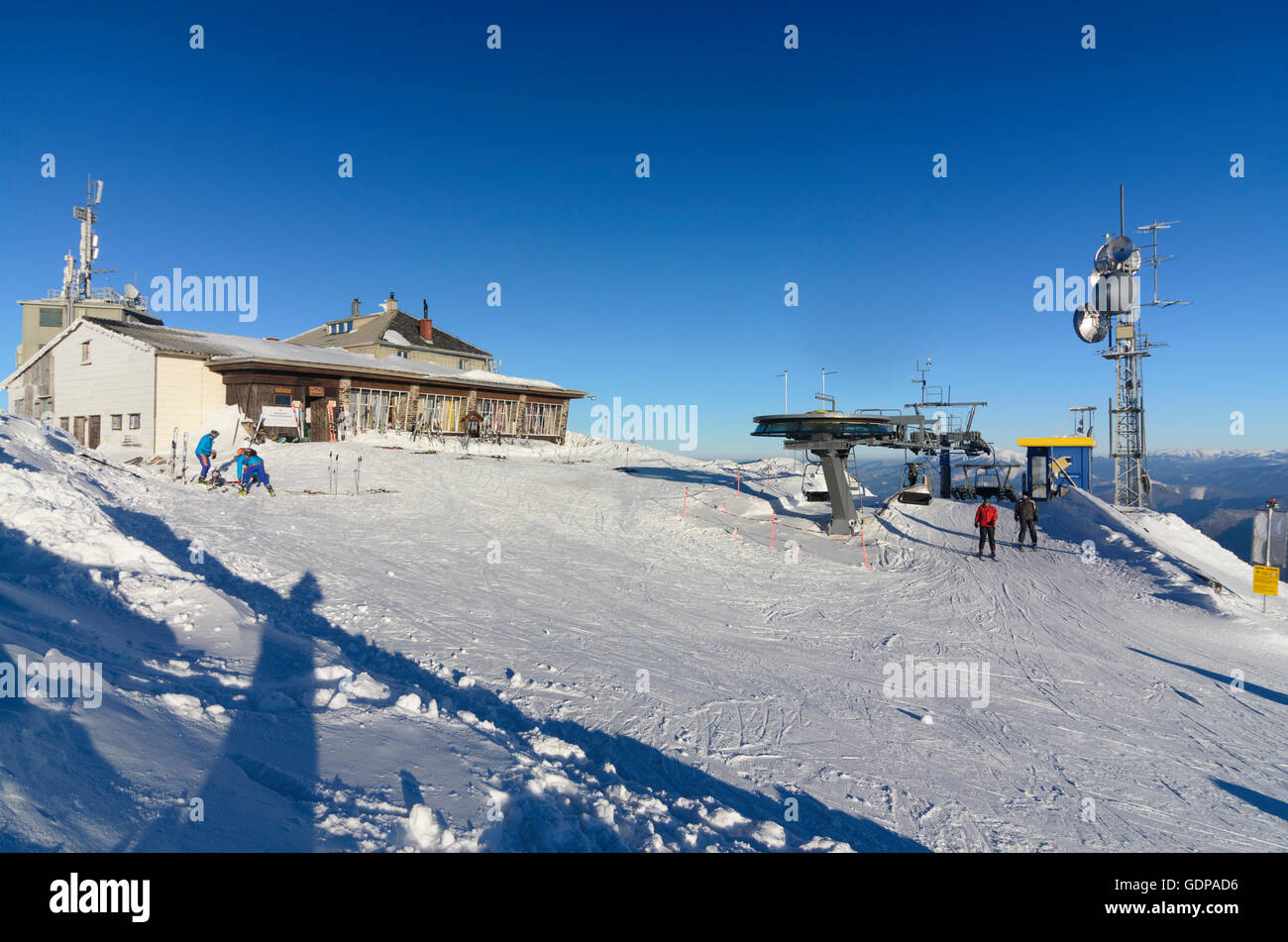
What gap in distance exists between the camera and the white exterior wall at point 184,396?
2536cm

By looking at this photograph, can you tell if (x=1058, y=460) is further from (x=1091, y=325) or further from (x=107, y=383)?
(x=107, y=383)

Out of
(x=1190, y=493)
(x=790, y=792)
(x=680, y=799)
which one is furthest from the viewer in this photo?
(x=1190, y=493)

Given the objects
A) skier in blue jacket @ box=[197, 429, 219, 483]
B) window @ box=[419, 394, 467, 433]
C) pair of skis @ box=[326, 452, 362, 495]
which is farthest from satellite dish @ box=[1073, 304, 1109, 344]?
skier in blue jacket @ box=[197, 429, 219, 483]

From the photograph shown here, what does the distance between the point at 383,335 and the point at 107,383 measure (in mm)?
16958

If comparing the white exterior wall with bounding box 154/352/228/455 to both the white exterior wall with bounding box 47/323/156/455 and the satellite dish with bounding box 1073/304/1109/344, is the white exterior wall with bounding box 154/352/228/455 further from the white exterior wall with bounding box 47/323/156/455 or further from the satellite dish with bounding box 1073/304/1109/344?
the satellite dish with bounding box 1073/304/1109/344

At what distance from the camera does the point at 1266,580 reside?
1268cm

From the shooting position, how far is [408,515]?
1708cm

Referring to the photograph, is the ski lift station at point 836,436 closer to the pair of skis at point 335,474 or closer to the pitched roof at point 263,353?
the pair of skis at point 335,474

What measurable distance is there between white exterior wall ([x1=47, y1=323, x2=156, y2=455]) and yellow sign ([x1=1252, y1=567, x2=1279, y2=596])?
117 feet

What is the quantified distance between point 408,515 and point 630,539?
20.6ft

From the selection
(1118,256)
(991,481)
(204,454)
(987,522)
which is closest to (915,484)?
(991,481)

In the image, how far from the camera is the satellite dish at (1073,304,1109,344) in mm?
32906
